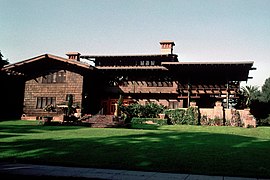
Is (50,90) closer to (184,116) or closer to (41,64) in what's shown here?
(41,64)

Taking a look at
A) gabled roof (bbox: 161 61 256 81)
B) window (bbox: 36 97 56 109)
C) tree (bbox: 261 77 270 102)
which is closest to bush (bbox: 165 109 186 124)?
gabled roof (bbox: 161 61 256 81)

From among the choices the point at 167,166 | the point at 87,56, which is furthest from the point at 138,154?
the point at 87,56

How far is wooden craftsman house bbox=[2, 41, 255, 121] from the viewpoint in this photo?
98.4 ft

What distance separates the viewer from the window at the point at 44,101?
3127 cm

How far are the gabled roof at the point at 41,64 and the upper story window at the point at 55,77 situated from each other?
2.88ft

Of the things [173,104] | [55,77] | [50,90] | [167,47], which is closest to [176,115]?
[173,104]

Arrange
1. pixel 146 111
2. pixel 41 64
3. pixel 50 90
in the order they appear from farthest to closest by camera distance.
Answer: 1. pixel 41 64
2. pixel 50 90
3. pixel 146 111

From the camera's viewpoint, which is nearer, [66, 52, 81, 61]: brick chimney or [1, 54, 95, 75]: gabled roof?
[1, 54, 95, 75]: gabled roof

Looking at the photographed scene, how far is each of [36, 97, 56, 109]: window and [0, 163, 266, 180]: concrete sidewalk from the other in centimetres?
2541

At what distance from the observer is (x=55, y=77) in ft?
103

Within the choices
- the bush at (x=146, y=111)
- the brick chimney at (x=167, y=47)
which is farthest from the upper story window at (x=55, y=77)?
the brick chimney at (x=167, y=47)

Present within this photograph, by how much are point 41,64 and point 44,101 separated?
14.7ft

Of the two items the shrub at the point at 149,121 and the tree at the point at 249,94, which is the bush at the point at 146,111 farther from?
the tree at the point at 249,94

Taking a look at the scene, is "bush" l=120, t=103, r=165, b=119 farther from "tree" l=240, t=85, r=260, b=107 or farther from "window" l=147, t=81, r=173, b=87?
"tree" l=240, t=85, r=260, b=107
